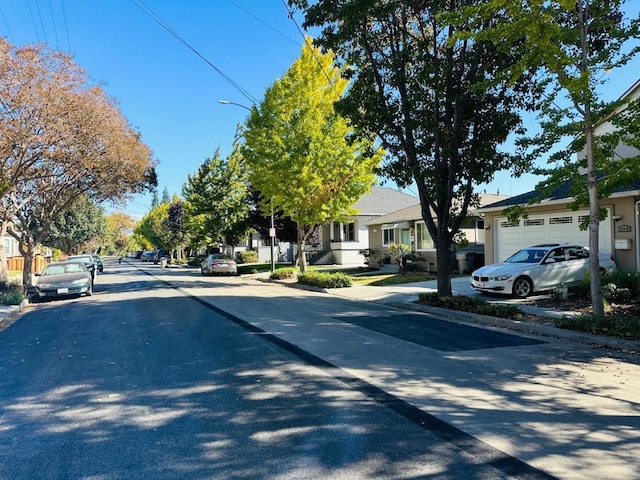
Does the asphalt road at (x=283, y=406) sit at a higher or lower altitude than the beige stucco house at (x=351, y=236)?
lower

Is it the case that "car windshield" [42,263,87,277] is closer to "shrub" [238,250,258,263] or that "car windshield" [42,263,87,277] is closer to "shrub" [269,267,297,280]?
"shrub" [269,267,297,280]

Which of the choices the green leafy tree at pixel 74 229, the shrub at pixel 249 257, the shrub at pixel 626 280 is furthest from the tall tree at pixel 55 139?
the green leafy tree at pixel 74 229

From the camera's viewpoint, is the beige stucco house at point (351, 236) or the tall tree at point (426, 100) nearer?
the tall tree at point (426, 100)

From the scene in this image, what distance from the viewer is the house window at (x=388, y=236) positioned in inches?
1133

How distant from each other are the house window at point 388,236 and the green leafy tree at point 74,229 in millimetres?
36752

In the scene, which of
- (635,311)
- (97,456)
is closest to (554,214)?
(635,311)

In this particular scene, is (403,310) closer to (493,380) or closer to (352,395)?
(493,380)

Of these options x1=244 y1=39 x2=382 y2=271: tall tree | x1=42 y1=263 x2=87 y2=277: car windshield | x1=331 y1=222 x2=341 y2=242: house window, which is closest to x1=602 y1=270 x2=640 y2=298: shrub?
x1=244 y1=39 x2=382 y2=271: tall tree

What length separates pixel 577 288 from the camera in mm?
13242

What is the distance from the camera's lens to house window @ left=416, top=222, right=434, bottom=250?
2580 centimetres

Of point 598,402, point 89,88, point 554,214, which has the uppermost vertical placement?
point 89,88

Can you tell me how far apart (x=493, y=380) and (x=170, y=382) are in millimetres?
4031

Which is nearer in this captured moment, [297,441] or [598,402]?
[297,441]

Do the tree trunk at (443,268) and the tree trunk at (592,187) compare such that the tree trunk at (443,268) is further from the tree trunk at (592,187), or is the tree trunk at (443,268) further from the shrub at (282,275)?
the shrub at (282,275)
